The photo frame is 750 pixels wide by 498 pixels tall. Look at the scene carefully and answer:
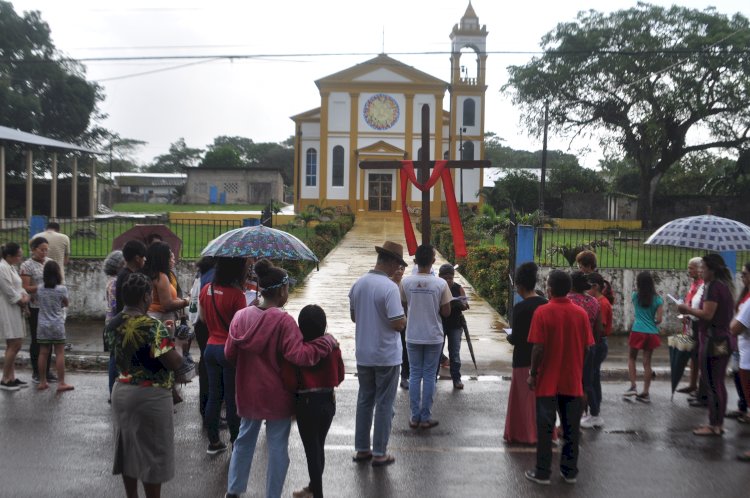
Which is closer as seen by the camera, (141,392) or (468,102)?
(141,392)

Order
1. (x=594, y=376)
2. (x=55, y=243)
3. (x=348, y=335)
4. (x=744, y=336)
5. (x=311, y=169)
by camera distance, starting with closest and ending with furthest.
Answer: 1. (x=744, y=336)
2. (x=594, y=376)
3. (x=55, y=243)
4. (x=348, y=335)
5. (x=311, y=169)

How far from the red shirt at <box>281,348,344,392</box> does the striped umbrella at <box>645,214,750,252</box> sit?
489 cm

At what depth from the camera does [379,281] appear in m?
6.44

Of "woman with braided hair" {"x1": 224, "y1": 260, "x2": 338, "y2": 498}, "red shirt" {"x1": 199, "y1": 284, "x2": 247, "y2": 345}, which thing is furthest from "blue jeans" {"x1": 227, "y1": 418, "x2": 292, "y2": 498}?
"red shirt" {"x1": 199, "y1": 284, "x2": 247, "y2": 345}

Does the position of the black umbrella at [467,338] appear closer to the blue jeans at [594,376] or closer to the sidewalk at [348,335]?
the sidewalk at [348,335]

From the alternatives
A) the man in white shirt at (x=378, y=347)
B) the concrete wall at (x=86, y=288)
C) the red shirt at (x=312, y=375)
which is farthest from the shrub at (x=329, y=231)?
the red shirt at (x=312, y=375)

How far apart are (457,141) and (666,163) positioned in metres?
12.1

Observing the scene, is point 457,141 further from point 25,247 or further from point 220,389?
point 220,389

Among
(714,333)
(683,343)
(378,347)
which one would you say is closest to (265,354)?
(378,347)

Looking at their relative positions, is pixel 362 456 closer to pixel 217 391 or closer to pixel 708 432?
pixel 217 391

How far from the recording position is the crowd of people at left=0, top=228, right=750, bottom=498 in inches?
204

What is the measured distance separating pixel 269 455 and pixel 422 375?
8.40ft

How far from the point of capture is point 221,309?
6629 mm

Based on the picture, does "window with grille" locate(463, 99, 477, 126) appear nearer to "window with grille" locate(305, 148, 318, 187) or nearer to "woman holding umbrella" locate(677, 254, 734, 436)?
"window with grille" locate(305, 148, 318, 187)
